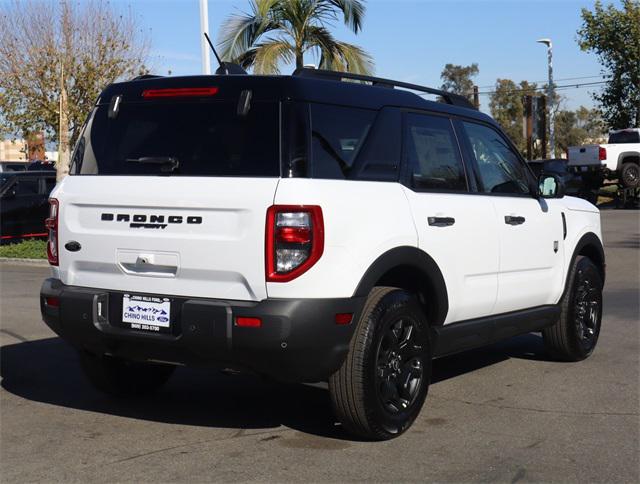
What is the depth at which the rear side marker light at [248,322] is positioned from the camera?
4.78 m

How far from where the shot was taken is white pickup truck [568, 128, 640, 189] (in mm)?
30391

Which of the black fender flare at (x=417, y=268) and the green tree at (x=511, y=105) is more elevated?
the green tree at (x=511, y=105)

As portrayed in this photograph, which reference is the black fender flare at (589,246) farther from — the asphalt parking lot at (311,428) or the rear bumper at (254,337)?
the rear bumper at (254,337)

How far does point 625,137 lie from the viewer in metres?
31.3

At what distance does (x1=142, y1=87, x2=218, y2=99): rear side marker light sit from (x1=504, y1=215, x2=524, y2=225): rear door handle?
2.38 metres

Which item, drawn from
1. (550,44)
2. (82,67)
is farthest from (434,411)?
(550,44)

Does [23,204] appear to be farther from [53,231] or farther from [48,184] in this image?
[53,231]

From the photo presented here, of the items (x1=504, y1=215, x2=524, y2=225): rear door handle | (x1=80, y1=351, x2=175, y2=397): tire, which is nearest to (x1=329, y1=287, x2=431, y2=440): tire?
(x1=504, y1=215, x2=524, y2=225): rear door handle

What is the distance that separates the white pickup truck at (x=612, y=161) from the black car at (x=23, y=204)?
18179 millimetres

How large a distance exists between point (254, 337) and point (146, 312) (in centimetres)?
72

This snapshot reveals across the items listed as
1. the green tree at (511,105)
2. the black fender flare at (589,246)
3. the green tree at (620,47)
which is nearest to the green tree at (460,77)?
the green tree at (511,105)

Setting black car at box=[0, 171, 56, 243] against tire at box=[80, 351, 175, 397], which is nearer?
tire at box=[80, 351, 175, 397]

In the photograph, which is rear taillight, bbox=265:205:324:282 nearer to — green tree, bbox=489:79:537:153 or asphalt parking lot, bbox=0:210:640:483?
asphalt parking lot, bbox=0:210:640:483

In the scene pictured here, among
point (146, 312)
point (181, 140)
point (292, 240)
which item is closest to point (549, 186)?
point (292, 240)
